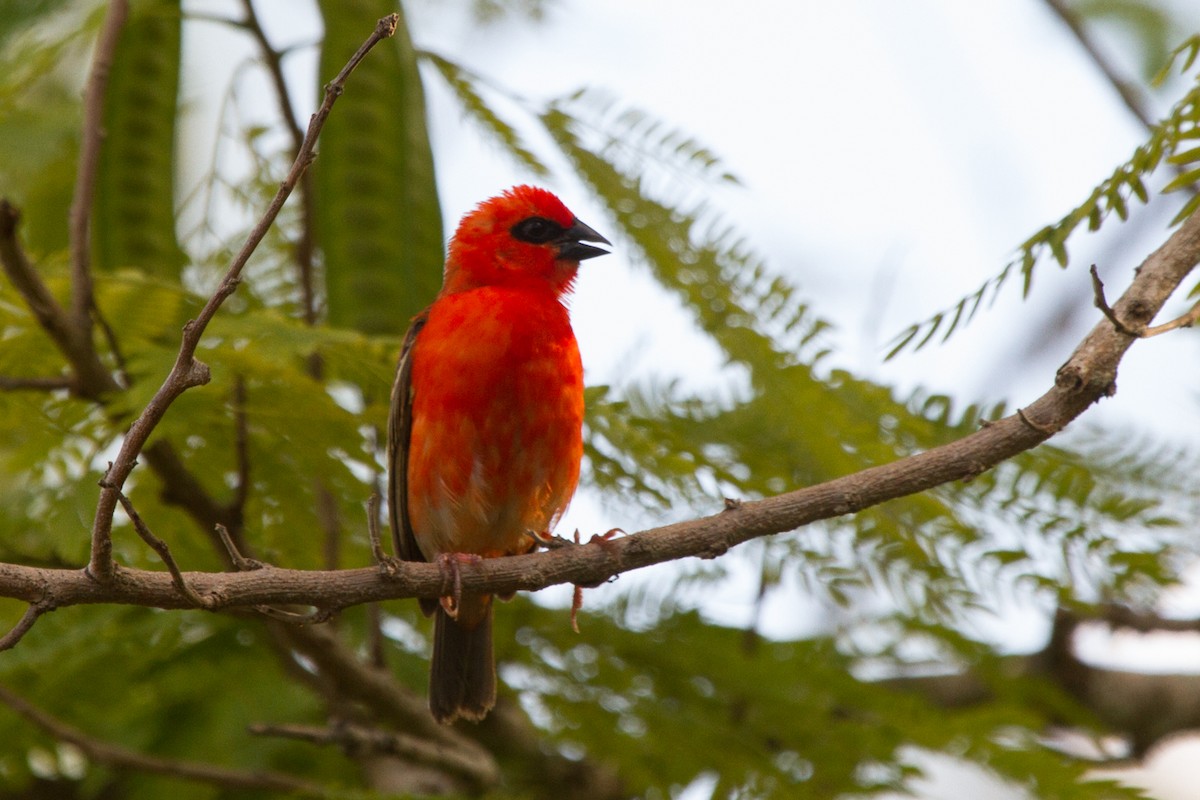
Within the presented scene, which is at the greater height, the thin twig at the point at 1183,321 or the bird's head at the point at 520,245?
the bird's head at the point at 520,245

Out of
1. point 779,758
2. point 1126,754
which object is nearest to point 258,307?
point 779,758

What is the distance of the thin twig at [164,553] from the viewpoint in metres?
2.26

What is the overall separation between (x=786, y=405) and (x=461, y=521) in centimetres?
159

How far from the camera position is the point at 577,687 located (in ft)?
14.8

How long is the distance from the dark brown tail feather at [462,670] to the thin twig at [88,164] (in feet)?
4.96

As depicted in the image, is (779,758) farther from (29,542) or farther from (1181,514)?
(29,542)

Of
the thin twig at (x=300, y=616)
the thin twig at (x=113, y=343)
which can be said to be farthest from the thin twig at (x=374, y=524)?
the thin twig at (x=113, y=343)

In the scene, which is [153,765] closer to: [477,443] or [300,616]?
[477,443]

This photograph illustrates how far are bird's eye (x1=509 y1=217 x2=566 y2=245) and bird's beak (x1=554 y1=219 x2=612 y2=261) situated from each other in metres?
0.04

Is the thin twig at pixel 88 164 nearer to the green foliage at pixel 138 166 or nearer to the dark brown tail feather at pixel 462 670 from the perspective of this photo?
the green foliage at pixel 138 166

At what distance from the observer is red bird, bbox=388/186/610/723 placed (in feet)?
14.1

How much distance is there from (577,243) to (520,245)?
223mm

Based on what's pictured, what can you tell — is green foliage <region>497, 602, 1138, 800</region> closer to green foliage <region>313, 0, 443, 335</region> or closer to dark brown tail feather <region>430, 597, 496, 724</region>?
dark brown tail feather <region>430, 597, 496, 724</region>

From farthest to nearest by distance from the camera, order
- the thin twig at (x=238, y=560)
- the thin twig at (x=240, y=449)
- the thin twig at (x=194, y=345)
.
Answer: the thin twig at (x=240, y=449) → the thin twig at (x=238, y=560) → the thin twig at (x=194, y=345)
